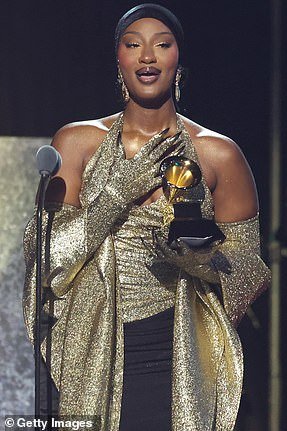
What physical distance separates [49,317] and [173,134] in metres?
0.49

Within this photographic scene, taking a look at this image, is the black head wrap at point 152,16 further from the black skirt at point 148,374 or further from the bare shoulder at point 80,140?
the black skirt at point 148,374

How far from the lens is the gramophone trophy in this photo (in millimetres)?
2018

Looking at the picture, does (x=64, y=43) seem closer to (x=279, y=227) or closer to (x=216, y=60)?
(x=216, y=60)

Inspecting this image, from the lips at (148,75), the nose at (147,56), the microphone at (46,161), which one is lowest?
the microphone at (46,161)

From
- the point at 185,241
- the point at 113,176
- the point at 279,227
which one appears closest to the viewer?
the point at 185,241

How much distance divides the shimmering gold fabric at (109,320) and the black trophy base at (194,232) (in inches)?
6.9

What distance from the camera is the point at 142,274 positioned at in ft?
7.33

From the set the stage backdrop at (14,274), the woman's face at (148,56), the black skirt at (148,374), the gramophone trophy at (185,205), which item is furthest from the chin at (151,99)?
the stage backdrop at (14,274)

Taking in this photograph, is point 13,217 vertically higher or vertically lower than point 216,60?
lower

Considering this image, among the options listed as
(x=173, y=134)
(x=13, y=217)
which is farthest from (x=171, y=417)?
(x=13, y=217)

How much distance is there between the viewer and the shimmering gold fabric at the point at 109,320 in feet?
7.11

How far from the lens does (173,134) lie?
7.68 ft

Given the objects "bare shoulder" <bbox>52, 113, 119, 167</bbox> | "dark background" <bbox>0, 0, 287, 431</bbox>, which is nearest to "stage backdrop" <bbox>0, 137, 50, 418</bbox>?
"dark background" <bbox>0, 0, 287, 431</bbox>

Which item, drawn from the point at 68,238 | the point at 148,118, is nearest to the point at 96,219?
the point at 68,238
